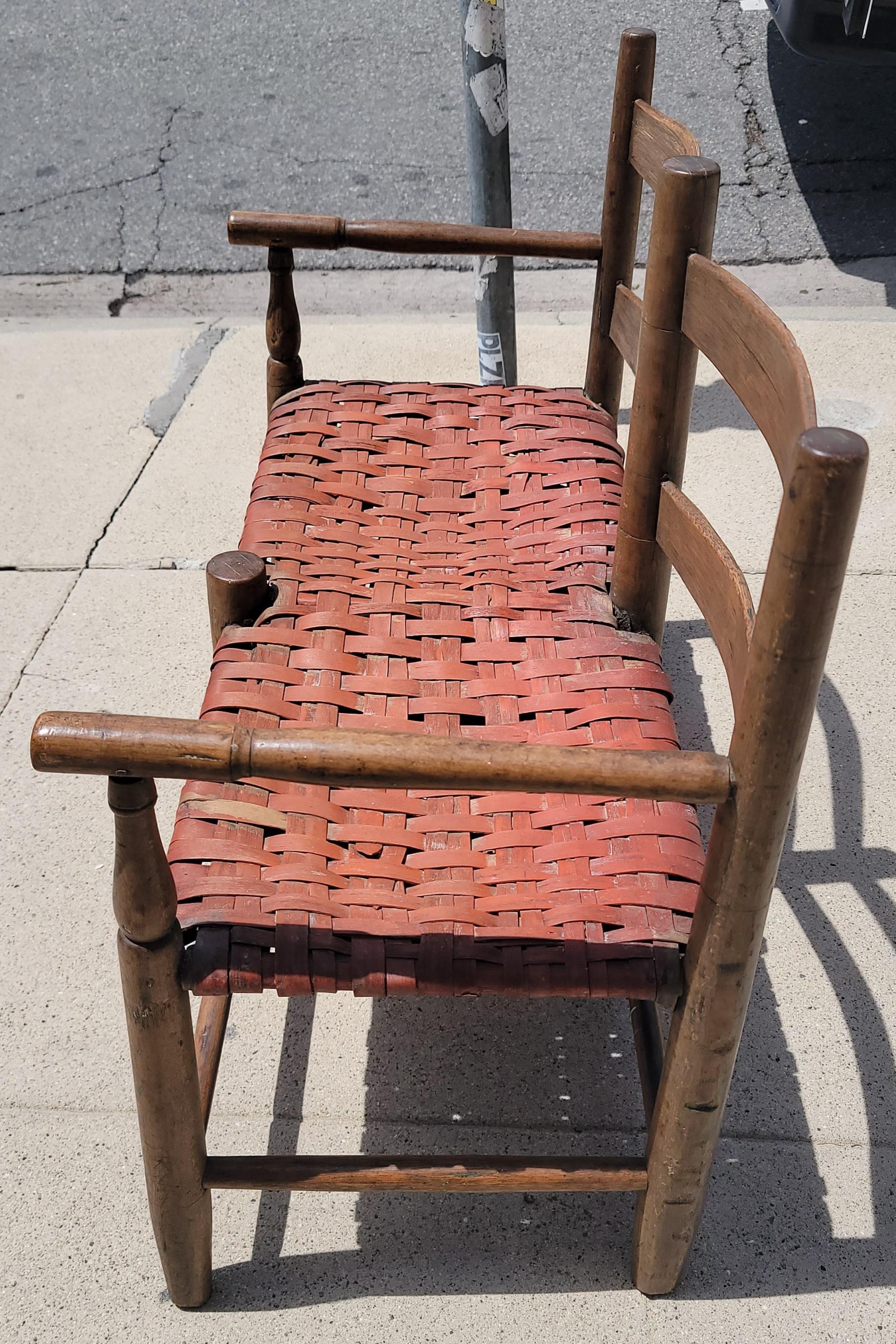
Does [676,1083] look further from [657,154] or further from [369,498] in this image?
[657,154]

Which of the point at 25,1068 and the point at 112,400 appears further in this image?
the point at 112,400

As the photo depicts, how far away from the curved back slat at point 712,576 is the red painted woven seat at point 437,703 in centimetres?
14

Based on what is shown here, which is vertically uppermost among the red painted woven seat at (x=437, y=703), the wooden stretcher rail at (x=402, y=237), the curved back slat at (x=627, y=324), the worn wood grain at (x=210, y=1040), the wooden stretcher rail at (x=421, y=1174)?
the wooden stretcher rail at (x=402, y=237)

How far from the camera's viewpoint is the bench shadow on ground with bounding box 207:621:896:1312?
1373mm

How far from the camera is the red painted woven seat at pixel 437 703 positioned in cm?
112

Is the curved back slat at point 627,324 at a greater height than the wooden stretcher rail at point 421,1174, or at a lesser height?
greater

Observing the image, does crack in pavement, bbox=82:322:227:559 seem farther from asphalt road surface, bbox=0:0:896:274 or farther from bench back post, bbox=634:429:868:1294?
bench back post, bbox=634:429:868:1294

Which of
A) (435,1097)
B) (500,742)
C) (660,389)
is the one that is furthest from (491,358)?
(500,742)

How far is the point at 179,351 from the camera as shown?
319 centimetres

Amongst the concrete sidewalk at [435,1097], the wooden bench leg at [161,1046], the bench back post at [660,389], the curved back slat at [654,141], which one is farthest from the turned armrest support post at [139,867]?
the curved back slat at [654,141]

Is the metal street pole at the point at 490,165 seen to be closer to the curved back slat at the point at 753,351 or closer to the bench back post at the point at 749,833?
the curved back slat at the point at 753,351

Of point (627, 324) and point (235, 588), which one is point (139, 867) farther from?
point (627, 324)

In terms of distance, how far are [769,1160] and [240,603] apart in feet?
2.99

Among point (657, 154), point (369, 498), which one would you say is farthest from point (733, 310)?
point (369, 498)
